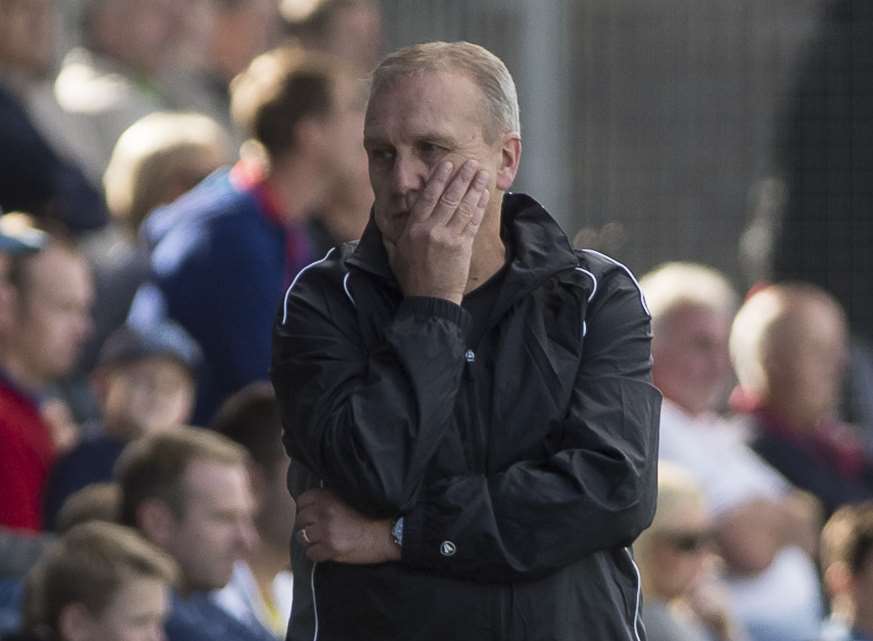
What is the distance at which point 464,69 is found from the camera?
3930mm

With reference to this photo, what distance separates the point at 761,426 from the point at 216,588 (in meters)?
3.18

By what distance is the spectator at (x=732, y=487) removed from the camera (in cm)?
839

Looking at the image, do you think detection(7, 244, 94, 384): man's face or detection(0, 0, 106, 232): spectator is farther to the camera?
detection(0, 0, 106, 232): spectator

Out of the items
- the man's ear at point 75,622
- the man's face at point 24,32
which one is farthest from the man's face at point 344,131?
the man's ear at point 75,622

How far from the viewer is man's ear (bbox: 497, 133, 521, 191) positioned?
157 inches

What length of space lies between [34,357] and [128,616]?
1422 mm

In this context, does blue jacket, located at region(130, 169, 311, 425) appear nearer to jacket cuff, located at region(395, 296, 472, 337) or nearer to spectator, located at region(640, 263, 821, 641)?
spectator, located at region(640, 263, 821, 641)

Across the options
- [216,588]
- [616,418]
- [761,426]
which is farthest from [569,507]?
[761,426]

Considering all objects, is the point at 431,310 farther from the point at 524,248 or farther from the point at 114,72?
the point at 114,72

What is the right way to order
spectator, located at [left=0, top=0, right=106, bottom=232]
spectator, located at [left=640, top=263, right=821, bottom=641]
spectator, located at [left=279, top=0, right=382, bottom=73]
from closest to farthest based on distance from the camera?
spectator, located at [left=0, top=0, right=106, bottom=232]
spectator, located at [left=640, top=263, right=821, bottom=641]
spectator, located at [left=279, top=0, right=382, bottom=73]

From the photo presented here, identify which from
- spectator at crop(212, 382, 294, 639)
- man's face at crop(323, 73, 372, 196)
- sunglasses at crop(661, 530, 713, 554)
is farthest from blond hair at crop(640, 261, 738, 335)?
spectator at crop(212, 382, 294, 639)

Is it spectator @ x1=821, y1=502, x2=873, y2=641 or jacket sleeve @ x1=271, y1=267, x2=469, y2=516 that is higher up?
jacket sleeve @ x1=271, y1=267, x2=469, y2=516

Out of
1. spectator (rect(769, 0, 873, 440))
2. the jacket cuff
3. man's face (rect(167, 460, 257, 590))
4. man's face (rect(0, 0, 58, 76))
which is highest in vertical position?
the jacket cuff

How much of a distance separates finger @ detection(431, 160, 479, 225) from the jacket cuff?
13 centimetres
